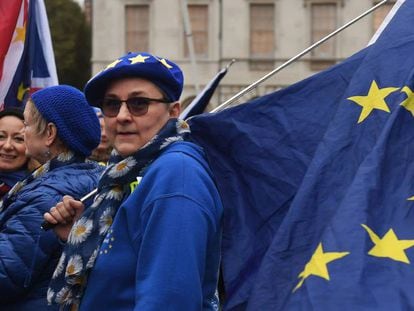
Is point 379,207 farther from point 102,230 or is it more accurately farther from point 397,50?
point 102,230

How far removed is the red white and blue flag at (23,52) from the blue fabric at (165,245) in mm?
2853

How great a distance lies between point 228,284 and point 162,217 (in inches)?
15.0

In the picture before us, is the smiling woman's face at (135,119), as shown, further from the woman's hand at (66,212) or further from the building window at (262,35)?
the building window at (262,35)

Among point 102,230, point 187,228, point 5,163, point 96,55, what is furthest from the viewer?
point 96,55

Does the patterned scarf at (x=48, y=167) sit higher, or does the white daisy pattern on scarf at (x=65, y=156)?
the white daisy pattern on scarf at (x=65, y=156)

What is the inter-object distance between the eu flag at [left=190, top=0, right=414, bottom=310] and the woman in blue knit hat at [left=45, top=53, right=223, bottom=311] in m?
0.14

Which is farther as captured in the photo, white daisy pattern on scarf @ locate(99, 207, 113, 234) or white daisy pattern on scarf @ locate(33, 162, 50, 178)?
white daisy pattern on scarf @ locate(33, 162, 50, 178)

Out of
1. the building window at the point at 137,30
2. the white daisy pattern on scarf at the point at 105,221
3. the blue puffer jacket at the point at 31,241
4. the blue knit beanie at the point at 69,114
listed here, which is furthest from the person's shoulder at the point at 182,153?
the building window at the point at 137,30

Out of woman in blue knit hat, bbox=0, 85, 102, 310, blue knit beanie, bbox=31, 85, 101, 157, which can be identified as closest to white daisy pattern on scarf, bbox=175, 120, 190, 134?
woman in blue knit hat, bbox=0, 85, 102, 310

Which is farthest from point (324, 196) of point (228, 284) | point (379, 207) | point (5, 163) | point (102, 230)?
point (5, 163)

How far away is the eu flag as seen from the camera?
247 cm

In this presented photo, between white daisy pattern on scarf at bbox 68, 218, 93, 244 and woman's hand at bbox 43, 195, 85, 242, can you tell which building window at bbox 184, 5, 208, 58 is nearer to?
woman's hand at bbox 43, 195, 85, 242

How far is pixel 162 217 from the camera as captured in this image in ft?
8.37

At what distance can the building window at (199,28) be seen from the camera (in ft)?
114
